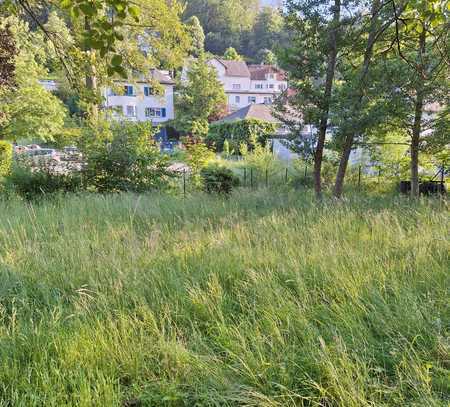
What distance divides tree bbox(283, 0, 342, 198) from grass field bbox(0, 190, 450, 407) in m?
4.25

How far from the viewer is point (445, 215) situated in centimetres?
433

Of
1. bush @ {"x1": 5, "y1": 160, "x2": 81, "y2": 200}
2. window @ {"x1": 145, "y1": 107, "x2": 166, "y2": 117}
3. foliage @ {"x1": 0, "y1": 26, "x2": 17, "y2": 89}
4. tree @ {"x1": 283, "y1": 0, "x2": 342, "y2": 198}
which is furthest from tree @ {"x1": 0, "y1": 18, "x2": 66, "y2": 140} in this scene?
window @ {"x1": 145, "y1": 107, "x2": 166, "y2": 117}

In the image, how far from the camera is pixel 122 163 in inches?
375

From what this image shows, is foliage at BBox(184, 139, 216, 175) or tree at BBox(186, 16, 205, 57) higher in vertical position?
tree at BBox(186, 16, 205, 57)

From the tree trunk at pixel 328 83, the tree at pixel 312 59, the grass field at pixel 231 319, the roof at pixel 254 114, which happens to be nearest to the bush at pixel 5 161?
the grass field at pixel 231 319

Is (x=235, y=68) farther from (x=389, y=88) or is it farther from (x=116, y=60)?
(x=116, y=60)

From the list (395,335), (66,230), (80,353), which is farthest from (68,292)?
(395,335)

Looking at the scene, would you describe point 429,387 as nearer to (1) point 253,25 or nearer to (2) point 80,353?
(2) point 80,353

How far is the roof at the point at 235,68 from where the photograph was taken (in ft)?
204

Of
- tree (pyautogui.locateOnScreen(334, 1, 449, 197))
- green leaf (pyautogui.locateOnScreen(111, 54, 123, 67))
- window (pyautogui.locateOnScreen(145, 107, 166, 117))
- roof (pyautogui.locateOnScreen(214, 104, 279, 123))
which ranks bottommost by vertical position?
green leaf (pyautogui.locateOnScreen(111, 54, 123, 67))

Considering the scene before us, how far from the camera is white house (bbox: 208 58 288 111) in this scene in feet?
204

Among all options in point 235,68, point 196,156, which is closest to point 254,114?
point 196,156

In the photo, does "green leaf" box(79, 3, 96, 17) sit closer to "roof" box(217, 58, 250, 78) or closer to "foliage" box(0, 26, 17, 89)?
"foliage" box(0, 26, 17, 89)

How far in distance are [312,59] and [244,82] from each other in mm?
59809
